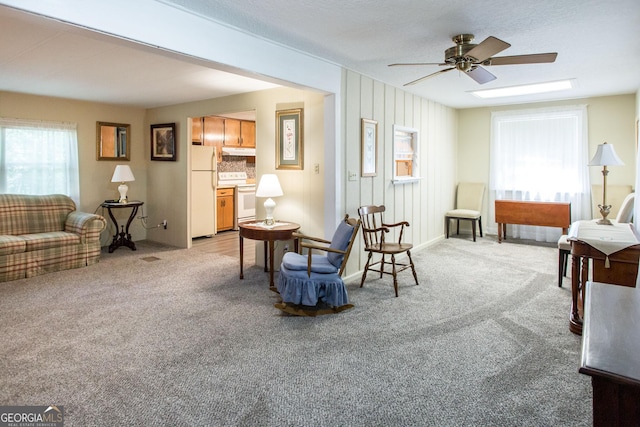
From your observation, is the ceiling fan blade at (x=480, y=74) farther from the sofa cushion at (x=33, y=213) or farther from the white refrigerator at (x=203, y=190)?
the sofa cushion at (x=33, y=213)

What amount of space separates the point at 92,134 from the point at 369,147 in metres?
4.34

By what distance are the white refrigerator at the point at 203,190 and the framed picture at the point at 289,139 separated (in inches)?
91.5

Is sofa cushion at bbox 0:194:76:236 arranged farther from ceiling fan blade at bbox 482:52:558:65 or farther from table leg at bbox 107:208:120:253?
ceiling fan blade at bbox 482:52:558:65

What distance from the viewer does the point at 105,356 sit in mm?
2635

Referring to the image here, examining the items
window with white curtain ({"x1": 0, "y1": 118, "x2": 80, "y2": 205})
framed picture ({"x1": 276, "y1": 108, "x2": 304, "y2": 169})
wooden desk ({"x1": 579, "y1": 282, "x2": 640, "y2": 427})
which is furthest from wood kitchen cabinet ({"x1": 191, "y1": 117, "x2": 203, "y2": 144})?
wooden desk ({"x1": 579, "y1": 282, "x2": 640, "y2": 427})

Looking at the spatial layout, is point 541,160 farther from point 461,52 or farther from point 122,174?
point 122,174

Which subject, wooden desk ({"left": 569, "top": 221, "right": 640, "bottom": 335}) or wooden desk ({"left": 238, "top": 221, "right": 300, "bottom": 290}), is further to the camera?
wooden desk ({"left": 238, "top": 221, "right": 300, "bottom": 290})

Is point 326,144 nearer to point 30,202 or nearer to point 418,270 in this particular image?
point 418,270

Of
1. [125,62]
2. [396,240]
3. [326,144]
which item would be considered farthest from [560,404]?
[125,62]

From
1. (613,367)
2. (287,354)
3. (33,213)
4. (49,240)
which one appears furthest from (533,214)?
(33,213)

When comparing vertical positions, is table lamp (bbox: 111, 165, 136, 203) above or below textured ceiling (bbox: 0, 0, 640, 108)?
below

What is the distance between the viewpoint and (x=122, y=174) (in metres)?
6.02

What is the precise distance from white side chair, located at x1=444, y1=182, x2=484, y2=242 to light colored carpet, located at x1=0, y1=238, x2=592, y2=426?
7.75 ft

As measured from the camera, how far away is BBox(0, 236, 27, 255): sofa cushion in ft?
14.3
